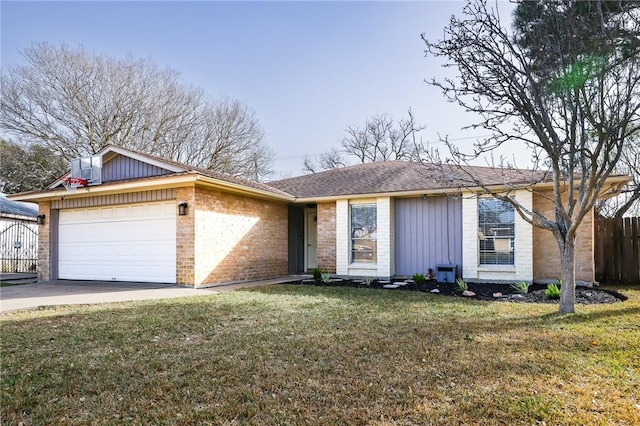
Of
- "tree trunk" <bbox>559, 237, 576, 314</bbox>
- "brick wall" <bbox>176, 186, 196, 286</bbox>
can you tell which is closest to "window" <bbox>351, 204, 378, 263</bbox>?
"brick wall" <bbox>176, 186, 196, 286</bbox>

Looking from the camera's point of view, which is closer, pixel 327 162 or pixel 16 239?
pixel 16 239

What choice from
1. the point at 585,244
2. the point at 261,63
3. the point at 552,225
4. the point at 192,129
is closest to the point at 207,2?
the point at 261,63

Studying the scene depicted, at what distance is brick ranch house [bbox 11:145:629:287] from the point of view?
9.79 meters

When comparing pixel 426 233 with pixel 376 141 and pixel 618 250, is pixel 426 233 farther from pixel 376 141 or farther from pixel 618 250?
pixel 376 141

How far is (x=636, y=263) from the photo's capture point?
35.0ft

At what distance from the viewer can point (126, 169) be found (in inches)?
426

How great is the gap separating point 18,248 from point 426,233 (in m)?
16.6

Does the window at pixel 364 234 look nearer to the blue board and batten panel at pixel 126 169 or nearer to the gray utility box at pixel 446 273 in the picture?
the gray utility box at pixel 446 273

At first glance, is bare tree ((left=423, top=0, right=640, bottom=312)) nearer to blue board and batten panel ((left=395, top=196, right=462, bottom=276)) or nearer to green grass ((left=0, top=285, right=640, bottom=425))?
green grass ((left=0, top=285, right=640, bottom=425))

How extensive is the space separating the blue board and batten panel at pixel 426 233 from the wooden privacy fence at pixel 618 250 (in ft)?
13.5

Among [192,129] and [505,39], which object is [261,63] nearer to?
[505,39]

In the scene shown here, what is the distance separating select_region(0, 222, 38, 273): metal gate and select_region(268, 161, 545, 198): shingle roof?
1118 cm

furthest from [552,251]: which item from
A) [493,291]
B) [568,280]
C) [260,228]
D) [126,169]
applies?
[126,169]

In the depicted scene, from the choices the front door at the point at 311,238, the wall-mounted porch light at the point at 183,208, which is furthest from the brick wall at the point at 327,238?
the wall-mounted porch light at the point at 183,208
